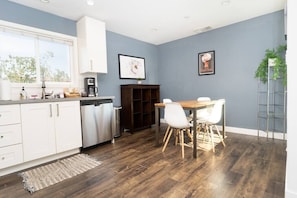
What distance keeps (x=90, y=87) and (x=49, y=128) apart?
1200 millimetres

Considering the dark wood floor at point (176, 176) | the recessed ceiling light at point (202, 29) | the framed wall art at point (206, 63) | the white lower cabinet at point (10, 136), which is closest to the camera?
the dark wood floor at point (176, 176)

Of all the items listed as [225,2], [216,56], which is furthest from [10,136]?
[216,56]

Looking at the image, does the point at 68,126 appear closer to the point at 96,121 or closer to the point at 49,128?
the point at 49,128

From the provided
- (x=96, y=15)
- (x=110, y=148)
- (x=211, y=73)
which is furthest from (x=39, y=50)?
(x=211, y=73)

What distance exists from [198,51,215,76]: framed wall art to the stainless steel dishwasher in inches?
101

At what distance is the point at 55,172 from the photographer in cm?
211

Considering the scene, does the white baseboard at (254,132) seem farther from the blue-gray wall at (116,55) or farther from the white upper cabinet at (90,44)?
the white upper cabinet at (90,44)

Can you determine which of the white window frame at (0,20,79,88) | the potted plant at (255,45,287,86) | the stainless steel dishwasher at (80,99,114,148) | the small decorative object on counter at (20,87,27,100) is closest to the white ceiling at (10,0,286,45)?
the white window frame at (0,20,79,88)

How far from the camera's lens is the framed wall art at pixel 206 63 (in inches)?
160

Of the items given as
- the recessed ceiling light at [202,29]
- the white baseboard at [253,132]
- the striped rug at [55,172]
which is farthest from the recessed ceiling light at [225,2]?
the striped rug at [55,172]

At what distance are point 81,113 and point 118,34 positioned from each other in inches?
92.9

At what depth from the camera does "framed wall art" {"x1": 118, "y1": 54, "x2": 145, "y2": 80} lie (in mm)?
4238

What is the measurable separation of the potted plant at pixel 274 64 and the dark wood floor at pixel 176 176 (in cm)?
129
